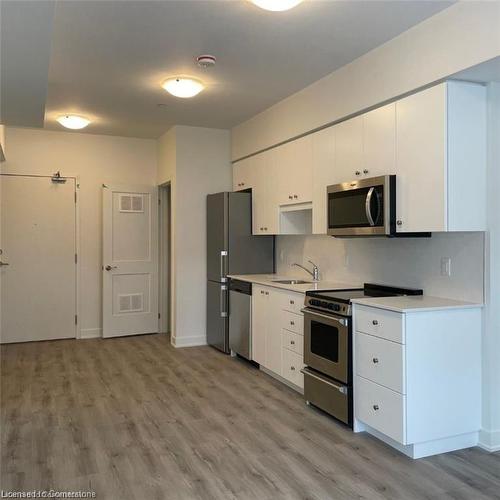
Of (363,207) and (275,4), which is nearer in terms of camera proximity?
(275,4)

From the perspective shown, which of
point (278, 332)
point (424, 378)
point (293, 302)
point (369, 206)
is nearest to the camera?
point (424, 378)

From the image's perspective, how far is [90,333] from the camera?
6.36 m

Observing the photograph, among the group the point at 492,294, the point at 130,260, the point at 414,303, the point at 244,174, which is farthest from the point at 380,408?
the point at 130,260

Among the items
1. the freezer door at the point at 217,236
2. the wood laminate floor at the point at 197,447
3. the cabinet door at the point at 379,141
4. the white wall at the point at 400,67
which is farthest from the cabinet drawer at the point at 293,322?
the white wall at the point at 400,67

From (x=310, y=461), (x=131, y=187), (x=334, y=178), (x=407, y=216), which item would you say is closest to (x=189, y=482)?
(x=310, y=461)

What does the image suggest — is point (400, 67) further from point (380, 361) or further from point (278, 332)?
point (278, 332)

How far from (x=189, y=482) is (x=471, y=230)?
2.16 m

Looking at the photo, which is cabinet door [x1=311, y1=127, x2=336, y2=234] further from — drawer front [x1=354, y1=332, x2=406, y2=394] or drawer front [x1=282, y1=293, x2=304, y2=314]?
drawer front [x1=354, y1=332, x2=406, y2=394]

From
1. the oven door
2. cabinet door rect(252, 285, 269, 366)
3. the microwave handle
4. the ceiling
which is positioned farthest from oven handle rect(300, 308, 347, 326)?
the ceiling

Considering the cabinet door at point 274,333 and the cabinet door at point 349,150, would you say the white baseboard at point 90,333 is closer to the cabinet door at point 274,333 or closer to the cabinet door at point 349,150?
the cabinet door at point 274,333

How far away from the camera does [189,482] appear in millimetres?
2607

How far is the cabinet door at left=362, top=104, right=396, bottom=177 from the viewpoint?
3260 millimetres

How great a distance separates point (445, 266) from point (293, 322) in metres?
1.34

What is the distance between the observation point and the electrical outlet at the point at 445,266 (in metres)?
3.23
